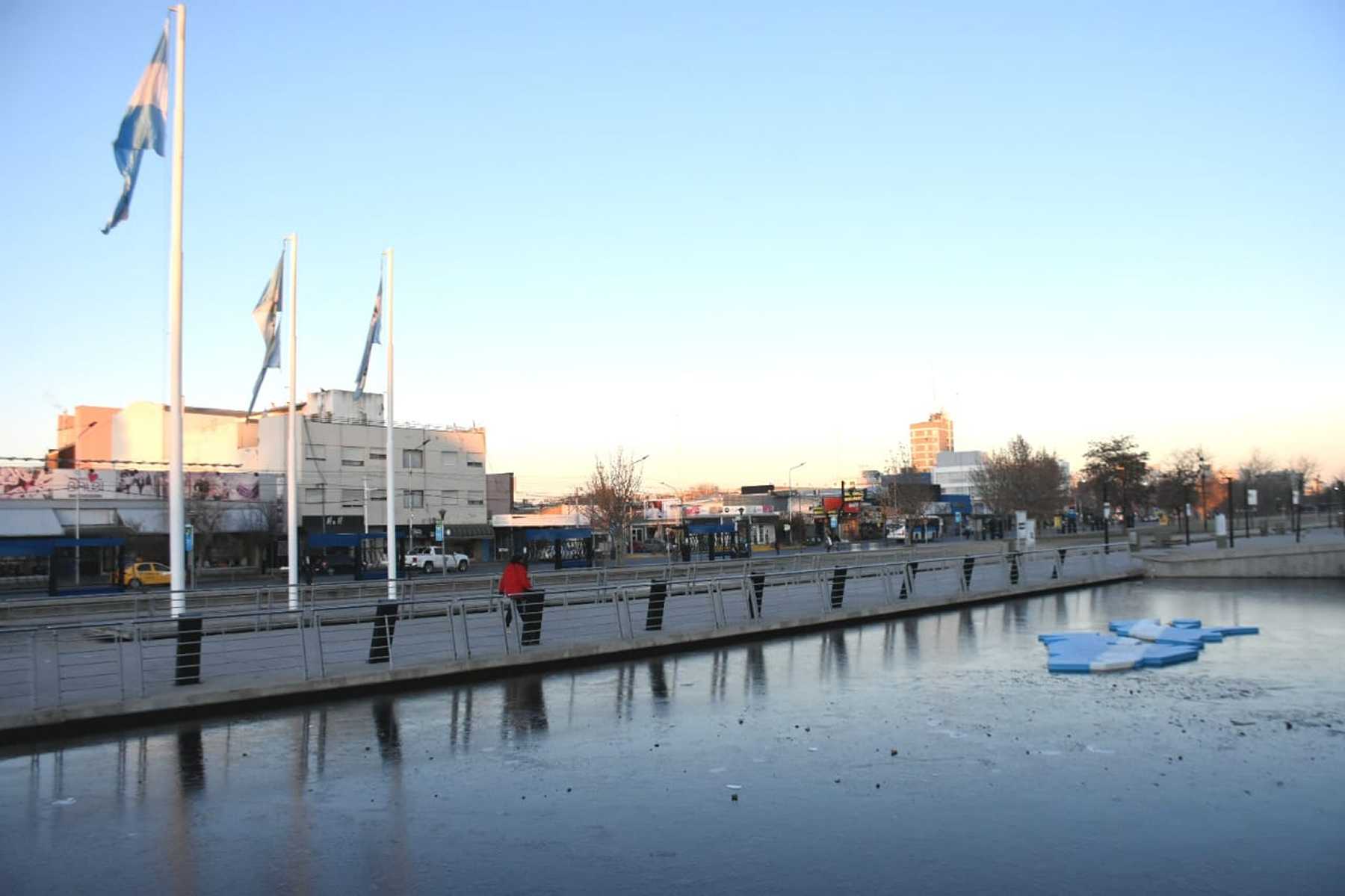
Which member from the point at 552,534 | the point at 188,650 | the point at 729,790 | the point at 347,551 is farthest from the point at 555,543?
the point at 729,790

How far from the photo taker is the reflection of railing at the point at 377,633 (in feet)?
49.3

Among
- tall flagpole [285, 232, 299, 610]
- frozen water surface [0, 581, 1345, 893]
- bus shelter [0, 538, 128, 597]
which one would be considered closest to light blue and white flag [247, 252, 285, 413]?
tall flagpole [285, 232, 299, 610]

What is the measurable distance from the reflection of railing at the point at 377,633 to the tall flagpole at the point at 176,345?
108 cm

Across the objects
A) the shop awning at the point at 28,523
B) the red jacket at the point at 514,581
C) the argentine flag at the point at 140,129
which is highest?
the argentine flag at the point at 140,129

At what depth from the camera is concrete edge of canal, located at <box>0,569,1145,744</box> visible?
43.2 feet

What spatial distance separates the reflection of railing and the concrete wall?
448 cm

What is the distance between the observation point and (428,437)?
8500cm

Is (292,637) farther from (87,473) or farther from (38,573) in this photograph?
(87,473)

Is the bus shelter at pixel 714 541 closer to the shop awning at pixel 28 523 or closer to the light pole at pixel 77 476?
the light pole at pixel 77 476

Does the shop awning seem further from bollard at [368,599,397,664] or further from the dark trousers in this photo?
bollard at [368,599,397,664]

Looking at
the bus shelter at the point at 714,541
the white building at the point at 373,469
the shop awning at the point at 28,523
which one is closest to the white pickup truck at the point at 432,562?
the white building at the point at 373,469

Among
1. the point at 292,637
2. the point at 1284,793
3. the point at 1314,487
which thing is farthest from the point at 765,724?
the point at 1314,487

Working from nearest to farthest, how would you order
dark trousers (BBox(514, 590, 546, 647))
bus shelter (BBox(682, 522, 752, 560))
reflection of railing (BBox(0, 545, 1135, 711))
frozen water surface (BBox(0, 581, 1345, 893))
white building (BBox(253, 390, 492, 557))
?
1. frozen water surface (BBox(0, 581, 1345, 893))
2. reflection of railing (BBox(0, 545, 1135, 711))
3. dark trousers (BBox(514, 590, 546, 647))
4. bus shelter (BBox(682, 522, 752, 560))
5. white building (BBox(253, 390, 492, 557))

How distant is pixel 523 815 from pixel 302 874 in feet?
6.28
